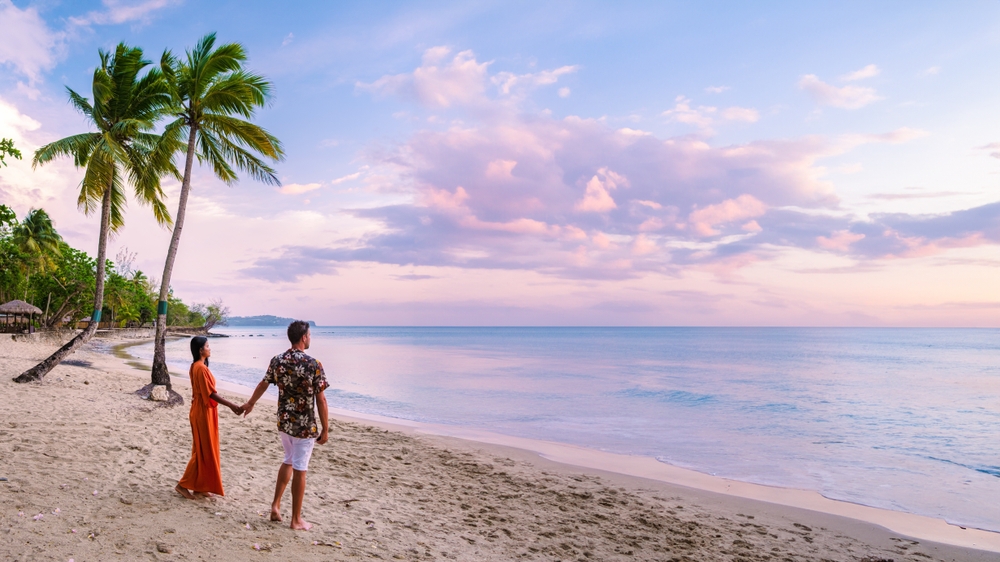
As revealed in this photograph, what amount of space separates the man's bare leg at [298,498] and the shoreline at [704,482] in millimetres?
5207

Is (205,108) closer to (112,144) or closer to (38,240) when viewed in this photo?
(112,144)

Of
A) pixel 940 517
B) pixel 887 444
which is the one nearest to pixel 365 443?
pixel 940 517

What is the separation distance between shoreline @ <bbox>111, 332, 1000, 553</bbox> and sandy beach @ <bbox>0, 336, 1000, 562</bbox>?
7cm

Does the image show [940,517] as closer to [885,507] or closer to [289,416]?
[885,507]

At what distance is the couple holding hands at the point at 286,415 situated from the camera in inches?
166

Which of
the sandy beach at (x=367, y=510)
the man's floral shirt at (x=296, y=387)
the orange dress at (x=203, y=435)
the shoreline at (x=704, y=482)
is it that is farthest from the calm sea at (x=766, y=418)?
the orange dress at (x=203, y=435)

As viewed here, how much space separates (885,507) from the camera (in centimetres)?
796

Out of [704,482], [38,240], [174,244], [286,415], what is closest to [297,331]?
[286,415]

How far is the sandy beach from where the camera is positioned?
13.8 ft

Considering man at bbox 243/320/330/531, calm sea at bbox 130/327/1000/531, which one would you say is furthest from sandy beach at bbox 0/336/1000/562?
calm sea at bbox 130/327/1000/531

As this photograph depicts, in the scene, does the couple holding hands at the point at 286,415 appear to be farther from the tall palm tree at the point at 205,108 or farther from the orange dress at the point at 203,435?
the tall palm tree at the point at 205,108

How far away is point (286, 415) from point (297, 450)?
31 cm

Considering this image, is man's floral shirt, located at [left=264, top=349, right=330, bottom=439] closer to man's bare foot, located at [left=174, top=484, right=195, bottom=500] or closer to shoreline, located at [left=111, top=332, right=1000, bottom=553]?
man's bare foot, located at [left=174, top=484, right=195, bottom=500]

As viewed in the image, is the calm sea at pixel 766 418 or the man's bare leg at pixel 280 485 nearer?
the man's bare leg at pixel 280 485
